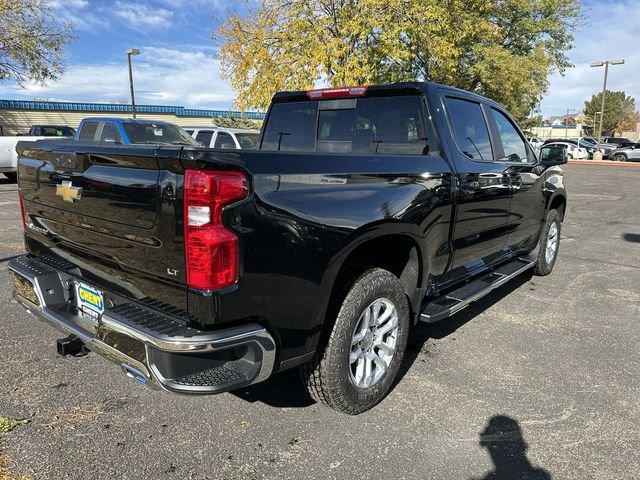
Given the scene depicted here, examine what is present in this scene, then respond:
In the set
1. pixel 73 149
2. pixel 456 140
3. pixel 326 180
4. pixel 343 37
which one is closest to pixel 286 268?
pixel 326 180

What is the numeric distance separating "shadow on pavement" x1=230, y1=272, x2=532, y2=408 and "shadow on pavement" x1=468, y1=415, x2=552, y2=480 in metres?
0.73

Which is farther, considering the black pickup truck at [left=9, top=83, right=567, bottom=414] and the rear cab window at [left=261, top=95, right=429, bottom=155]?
the rear cab window at [left=261, top=95, right=429, bottom=155]

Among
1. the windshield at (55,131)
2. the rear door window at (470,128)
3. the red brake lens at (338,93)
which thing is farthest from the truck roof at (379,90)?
the windshield at (55,131)

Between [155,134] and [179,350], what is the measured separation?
393 inches

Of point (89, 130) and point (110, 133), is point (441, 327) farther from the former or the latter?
point (89, 130)

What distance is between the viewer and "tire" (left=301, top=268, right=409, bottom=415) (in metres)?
2.77

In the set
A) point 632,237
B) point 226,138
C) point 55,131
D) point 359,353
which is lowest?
point 632,237

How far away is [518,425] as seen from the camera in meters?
2.97

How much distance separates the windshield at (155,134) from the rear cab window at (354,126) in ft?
23.7

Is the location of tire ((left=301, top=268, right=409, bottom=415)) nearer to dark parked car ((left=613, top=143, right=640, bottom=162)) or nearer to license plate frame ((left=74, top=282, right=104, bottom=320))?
license plate frame ((left=74, top=282, right=104, bottom=320))

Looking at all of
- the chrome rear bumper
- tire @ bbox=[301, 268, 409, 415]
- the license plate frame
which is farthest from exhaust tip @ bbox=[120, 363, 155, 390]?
tire @ bbox=[301, 268, 409, 415]

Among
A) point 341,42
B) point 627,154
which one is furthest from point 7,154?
point 627,154

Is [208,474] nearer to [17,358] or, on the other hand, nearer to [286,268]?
[286,268]

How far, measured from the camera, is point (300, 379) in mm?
3473
